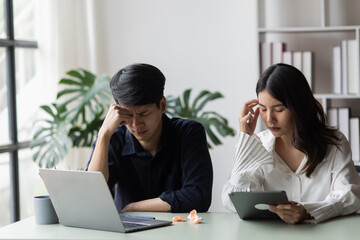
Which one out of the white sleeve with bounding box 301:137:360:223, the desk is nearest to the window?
the desk

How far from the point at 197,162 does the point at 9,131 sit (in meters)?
1.95

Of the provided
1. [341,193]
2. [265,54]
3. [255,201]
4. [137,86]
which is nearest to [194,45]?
[265,54]

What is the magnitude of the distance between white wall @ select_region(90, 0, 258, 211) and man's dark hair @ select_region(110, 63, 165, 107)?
2.06 m

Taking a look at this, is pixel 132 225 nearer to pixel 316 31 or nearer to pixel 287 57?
pixel 287 57

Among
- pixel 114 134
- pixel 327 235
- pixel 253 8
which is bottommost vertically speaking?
pixel 327 235

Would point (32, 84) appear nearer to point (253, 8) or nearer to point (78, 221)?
point (253, 8)

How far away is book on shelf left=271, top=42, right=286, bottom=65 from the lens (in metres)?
3.90

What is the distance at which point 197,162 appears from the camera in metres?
2.35

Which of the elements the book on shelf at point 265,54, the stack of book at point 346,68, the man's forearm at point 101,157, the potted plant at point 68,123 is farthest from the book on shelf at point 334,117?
the man's forearm at point 101,157

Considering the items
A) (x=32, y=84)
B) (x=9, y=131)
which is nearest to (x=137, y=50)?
(x=32, y=84)

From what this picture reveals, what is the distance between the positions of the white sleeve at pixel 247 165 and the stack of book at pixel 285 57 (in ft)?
5.48

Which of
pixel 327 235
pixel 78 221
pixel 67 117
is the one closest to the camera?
pixel 327 235

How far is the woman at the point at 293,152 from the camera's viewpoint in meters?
2.23

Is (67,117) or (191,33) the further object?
(191,33)
